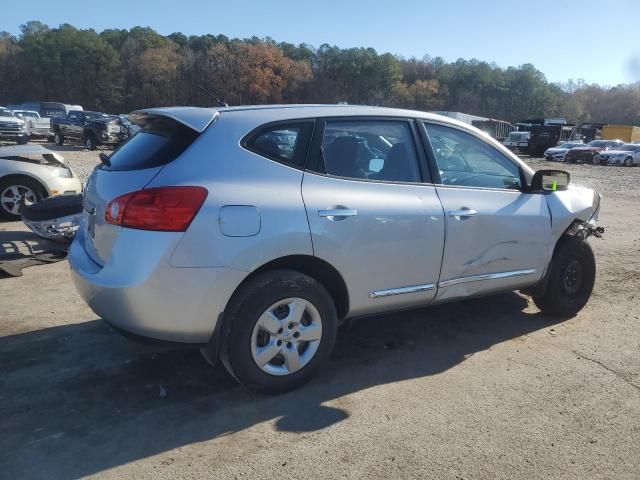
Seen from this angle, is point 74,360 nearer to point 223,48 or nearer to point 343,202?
point 343,202

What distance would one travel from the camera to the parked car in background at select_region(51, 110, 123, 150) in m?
25.6

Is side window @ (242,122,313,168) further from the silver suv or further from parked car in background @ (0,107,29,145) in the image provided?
parked car in background @ (0,107,29,145)

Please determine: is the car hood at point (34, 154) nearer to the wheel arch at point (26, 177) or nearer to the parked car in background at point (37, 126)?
the wheel arch at point (26, 177)

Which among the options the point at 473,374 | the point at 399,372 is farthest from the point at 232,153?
the point at 473,374

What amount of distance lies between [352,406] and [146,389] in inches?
51.6

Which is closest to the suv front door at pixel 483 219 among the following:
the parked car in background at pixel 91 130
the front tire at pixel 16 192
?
the front tire at pixel 16 192

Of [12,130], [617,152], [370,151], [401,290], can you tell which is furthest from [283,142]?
[617,152]

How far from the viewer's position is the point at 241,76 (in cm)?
7444

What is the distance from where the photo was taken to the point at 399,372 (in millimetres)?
3789

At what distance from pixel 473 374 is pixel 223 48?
8533 cm

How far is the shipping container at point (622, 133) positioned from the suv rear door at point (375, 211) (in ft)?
189

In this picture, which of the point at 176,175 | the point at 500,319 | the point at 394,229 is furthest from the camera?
the point at 500,319

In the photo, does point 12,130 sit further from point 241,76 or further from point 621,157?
point 241,76

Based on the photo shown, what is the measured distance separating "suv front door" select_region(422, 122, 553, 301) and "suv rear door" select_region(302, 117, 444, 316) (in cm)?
15
